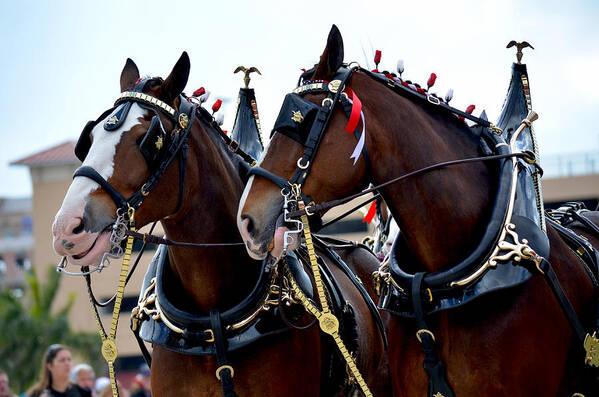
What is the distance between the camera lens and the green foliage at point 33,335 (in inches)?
1001

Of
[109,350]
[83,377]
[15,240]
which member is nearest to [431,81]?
[109,350]

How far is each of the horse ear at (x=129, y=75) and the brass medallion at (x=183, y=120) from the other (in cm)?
42

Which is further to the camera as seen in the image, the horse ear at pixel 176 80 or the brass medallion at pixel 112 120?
the horse ear at pixel 176 80

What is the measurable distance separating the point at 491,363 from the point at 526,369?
0.16 m

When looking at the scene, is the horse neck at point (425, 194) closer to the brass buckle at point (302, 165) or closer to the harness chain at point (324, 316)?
the brass buckle at point (302, 165)

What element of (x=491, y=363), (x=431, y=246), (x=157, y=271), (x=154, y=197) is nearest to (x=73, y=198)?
(x=154, y=197)

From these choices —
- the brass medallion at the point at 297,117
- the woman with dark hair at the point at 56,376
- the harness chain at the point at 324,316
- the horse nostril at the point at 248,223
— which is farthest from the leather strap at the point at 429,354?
the woman with dark hair at the point at 56,376

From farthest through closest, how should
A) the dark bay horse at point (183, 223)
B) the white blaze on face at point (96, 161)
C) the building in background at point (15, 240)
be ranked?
the building in background at point (15, 240) → the dark bay horse at point (183, 223) → the white blaze on face at point (96, 161)

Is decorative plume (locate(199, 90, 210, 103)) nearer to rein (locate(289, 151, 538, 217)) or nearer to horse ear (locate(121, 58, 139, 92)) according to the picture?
horse ear (locate(121, 58, 139, 92))

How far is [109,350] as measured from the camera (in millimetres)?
4363

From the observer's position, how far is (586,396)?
3.68 metres

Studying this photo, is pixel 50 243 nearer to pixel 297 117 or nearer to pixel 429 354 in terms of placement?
pixel 297 117

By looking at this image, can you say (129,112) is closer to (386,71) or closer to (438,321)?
(386,71)

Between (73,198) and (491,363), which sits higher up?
(73,198)
